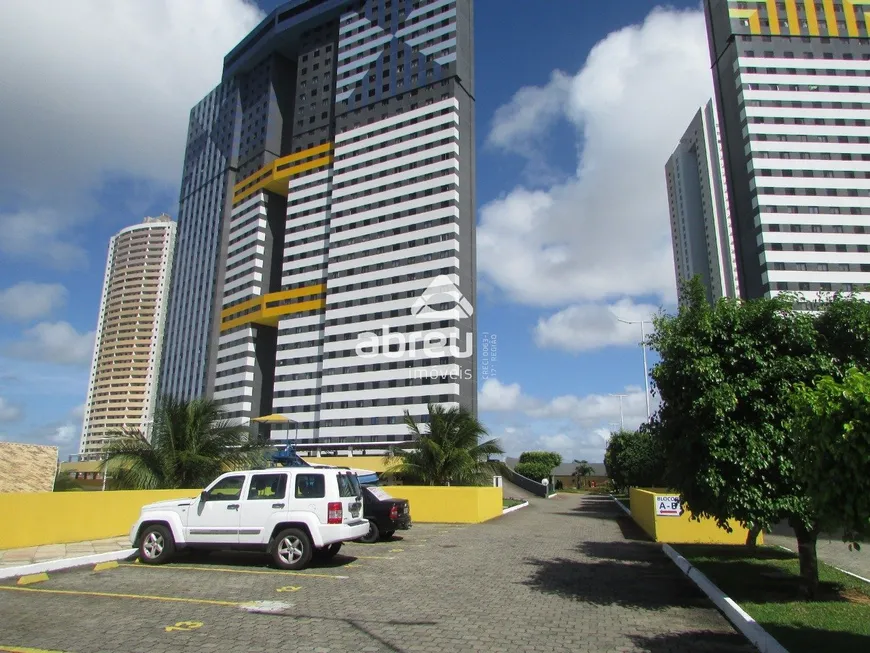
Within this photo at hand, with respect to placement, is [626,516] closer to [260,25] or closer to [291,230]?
[291,230]

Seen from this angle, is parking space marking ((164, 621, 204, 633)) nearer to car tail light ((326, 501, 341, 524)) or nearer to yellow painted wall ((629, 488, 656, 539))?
car tail light ((326, 501, 341, 524))

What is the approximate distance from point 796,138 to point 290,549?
3271 inches

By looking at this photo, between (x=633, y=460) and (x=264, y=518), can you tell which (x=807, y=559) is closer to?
(x=264, y=518)

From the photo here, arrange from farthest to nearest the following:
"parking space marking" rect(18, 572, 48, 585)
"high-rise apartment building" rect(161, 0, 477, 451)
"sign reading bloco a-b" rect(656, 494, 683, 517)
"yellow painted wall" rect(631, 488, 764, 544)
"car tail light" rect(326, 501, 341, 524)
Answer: "high-rise apartment building" rect(161, 0, 477, 451)
"sign reading bloco a-b" rect(656, 494, 683, 517)
"yellow painted wall" rect(631, 488, 764, 544)
"car tail light" rect(326, 501, 341, 524)
"parking space marking" rect(18, 572, 48, 585)

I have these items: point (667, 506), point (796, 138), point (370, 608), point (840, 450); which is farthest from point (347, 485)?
point (796, 138)

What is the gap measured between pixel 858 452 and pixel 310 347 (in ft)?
269

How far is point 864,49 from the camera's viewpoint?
249 ft

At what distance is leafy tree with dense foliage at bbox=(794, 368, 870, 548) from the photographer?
5277 mm

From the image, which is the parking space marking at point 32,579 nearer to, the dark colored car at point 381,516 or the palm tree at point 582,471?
the dark colored car at point 381,516

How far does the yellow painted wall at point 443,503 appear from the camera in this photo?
23.4 metres

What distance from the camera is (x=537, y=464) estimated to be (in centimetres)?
6372

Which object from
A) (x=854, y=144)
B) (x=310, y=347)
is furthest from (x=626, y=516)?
(x=854, y=144)

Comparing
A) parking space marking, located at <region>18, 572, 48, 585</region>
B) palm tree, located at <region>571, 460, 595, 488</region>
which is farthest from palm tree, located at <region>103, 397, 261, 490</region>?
palm tree, located at <region>571, 460, 595, 488</region>

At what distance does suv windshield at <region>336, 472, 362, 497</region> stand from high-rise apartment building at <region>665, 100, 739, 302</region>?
12047cm
